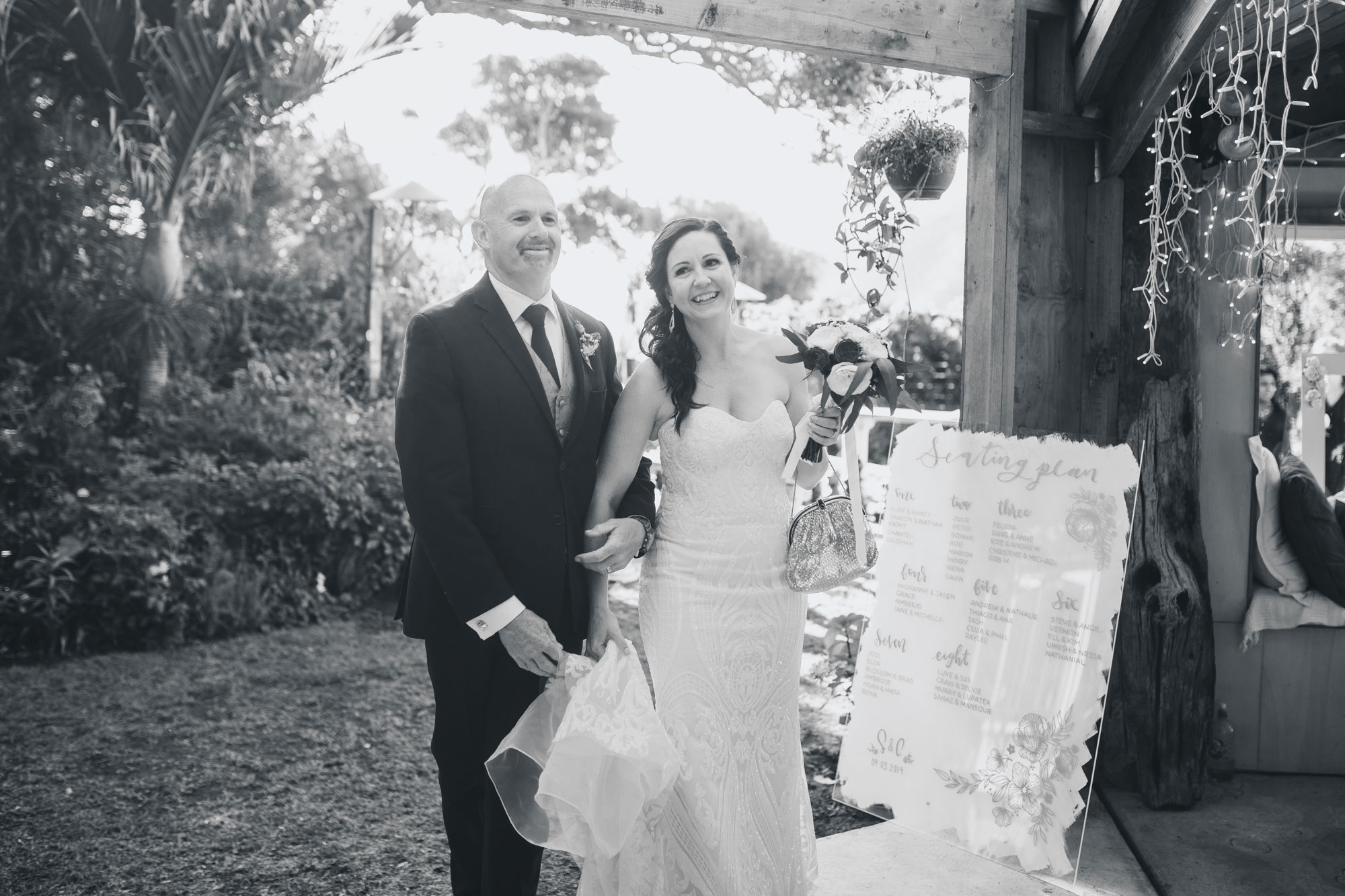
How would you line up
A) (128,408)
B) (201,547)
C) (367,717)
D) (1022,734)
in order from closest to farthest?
(1022,734) < (367,717) < (201,547) < (128,408)

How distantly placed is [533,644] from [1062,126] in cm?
270

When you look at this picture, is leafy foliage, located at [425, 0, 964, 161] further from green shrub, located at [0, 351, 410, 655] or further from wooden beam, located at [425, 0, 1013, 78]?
green shrub, located at [0, 351, 410, 655]

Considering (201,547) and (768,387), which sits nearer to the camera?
(768,387)

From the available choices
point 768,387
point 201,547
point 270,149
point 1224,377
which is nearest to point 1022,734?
point 768,387

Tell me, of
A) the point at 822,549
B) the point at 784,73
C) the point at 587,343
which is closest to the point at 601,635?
the point at 822,549

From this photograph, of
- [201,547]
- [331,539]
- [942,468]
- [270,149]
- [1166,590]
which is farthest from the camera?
[270,149]

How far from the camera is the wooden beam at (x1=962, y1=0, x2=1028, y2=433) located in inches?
126

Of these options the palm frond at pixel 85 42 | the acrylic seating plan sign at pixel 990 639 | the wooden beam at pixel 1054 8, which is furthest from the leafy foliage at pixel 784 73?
the palm frond at pixel 85 42

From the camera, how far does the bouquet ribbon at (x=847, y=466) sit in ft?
8.57

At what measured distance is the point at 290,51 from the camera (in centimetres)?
798

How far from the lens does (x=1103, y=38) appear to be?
3230 mm

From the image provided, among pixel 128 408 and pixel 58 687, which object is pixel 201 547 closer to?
pixel 58 687

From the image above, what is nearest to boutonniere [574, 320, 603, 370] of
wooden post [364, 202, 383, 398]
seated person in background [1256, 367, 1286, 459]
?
seated person in background [1256, 367, 1286, 459]

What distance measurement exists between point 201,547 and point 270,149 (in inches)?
218
